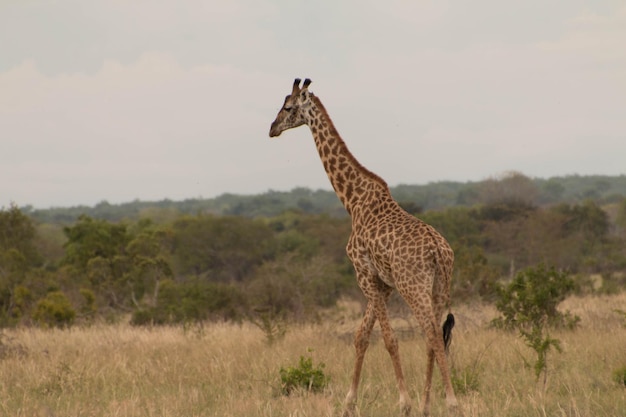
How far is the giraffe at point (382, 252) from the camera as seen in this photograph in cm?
685

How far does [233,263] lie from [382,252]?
1358 inches

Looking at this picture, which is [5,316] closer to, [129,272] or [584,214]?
[129,272]

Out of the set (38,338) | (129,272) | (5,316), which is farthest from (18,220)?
(38,338)

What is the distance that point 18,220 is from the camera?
29719mm

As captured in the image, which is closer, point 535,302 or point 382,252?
point 382,252

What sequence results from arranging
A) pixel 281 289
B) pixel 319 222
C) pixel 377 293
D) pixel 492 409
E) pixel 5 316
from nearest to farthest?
pixel 492 409, pixel 377 293, pixel 5 316, pixel 281 289, pixel 319 222

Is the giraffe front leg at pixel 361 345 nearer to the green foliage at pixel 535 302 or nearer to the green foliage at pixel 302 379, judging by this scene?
the green foliage at pixel 302 379

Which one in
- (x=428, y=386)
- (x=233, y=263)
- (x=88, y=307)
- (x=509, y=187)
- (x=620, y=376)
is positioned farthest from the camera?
(x=509, y=187)

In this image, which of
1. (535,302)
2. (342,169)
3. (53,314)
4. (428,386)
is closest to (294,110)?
(342,169)

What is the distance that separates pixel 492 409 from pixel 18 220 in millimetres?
26033

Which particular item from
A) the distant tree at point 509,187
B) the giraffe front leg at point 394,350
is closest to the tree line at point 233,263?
the giraffe front leg at point 394,350

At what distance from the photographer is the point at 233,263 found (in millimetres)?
41312

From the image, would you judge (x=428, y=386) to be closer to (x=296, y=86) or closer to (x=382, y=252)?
(x=382, y=252)

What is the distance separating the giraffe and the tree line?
6804 millimetres
